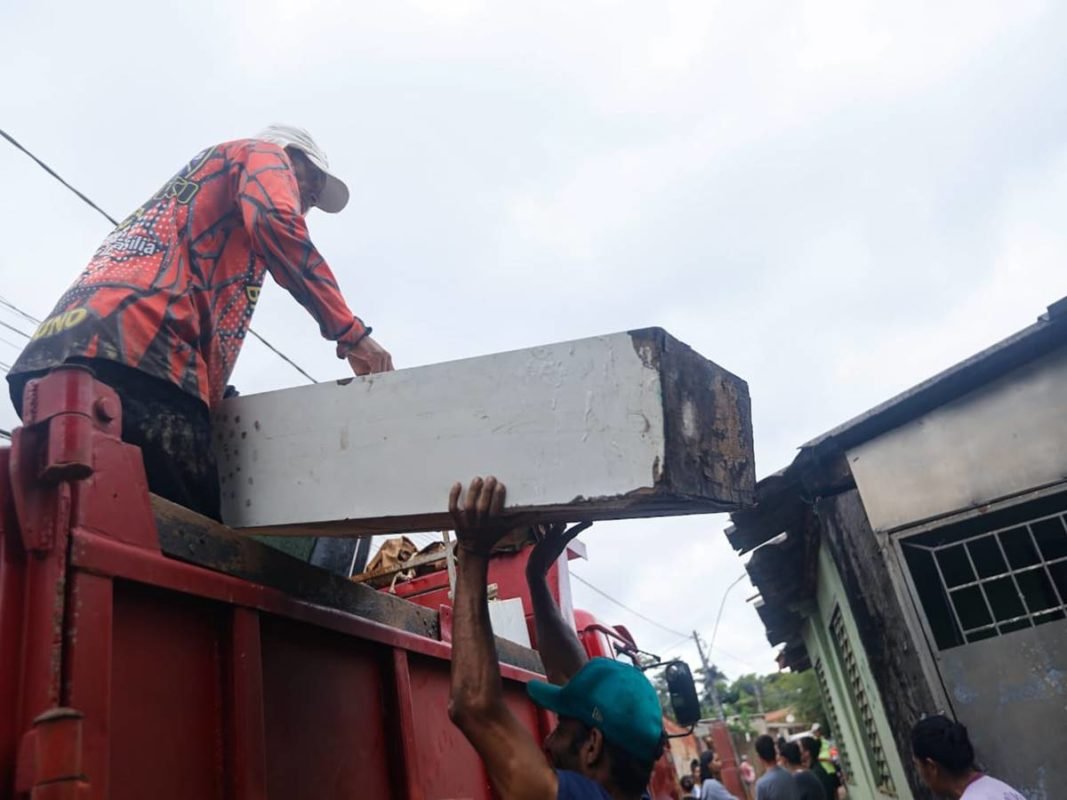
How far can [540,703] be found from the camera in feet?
6.50

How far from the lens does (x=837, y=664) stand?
8.55 m

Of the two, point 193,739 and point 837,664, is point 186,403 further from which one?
point 837,664

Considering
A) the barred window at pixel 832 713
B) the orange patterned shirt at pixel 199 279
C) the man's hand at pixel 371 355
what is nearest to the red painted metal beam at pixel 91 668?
the orange patterned shirt at pixel 199 279

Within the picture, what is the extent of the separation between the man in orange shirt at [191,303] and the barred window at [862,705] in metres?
5.55

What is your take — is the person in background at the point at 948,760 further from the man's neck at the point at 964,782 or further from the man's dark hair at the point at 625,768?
the man's dark hair at the point at 625,768

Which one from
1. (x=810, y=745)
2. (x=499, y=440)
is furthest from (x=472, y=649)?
(x=810, y=745)

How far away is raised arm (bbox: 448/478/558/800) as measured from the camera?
160cm

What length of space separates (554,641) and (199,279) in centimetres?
152

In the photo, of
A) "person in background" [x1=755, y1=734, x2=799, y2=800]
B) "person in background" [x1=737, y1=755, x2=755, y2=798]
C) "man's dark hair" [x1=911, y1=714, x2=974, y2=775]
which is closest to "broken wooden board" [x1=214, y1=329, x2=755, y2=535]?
"man's dark hair" [x1=911, y1=714, x2=974, y2=775]

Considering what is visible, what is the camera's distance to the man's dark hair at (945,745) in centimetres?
317

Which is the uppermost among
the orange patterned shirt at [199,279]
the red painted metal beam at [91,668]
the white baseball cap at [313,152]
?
the white baseball cap at [313,152]

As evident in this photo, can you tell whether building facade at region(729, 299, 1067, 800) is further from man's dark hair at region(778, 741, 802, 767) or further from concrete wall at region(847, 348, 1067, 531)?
man's dark hair at region(778, 741, 802, 767)

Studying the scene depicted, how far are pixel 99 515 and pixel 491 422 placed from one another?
0.73 meters

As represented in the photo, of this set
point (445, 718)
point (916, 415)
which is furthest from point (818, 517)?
point (445, 718)
